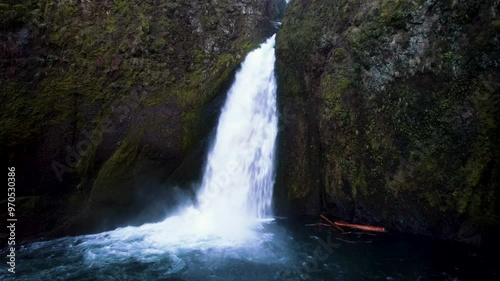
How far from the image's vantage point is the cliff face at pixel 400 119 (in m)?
7.20

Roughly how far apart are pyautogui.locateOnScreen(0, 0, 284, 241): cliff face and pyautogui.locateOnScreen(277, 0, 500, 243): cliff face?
3.34 metres

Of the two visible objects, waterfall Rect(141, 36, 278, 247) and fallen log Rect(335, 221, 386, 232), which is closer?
fallen log Rect(335, 221, 386, 232)

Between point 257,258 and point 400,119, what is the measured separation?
4.96 m

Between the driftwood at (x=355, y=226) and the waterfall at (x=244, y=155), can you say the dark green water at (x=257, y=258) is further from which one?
the waterfall at (x=244, y=155)

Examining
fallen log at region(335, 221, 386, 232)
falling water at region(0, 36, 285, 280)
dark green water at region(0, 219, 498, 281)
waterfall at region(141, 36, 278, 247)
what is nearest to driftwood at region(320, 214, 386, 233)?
fallen log at region(335, 221, 386, 232)

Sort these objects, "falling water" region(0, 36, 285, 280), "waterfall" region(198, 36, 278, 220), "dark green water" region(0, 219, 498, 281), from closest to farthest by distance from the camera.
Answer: "dark green water" region(0, 219, 498, 281), "falling water" region(0, 36, 285, 280), "waterfall" region(198, 36, 278, 220)

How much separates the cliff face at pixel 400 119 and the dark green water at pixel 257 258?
0.83m

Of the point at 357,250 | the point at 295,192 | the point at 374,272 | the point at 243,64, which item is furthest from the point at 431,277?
the point at 243,64

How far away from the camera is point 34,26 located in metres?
10.3

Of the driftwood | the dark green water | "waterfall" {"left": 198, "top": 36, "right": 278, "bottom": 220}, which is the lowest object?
the dark green water

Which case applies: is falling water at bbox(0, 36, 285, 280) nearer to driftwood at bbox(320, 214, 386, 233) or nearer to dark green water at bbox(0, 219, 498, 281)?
dark green water at bbox(0, 219, 498, 281)

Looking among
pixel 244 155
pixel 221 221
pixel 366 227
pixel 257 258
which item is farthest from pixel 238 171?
pixel 366 227

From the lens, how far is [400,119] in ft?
26.8

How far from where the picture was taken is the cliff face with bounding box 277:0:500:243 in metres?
7.20
